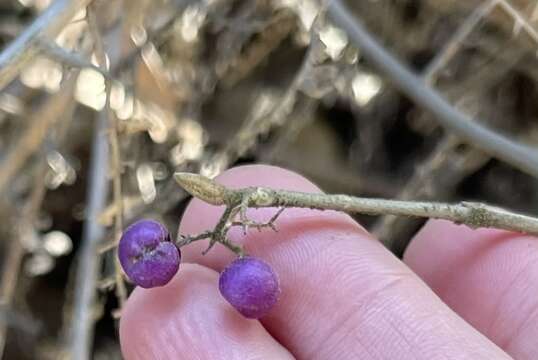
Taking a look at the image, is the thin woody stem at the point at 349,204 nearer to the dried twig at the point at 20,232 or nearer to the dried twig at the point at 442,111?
the dried twig at the point at 442,111

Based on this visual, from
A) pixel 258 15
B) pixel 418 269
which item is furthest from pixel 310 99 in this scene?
pixel 418 269

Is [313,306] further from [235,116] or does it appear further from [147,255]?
[235,116]

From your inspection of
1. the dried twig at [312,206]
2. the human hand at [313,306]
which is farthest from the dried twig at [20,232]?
the dried twig at [312,206]

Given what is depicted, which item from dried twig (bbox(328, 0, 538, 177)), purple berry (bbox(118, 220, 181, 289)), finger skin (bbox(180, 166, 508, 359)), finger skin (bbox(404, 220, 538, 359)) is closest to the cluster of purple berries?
purple berry (bbox(118, 220, 181, 289))

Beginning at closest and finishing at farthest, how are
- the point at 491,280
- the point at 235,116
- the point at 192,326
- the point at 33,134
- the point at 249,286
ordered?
1. the point at 249,286
2. the point at 192,326
3. the point at 491,280
4. the point at 33,134
5. the point at 235,116

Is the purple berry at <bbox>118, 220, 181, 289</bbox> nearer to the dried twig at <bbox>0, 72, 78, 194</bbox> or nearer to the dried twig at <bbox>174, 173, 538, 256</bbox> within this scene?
the dried twig at <bbox>174, 173, 538, 256</bbox>

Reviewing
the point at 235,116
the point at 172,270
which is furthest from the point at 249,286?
the point at 235,116
